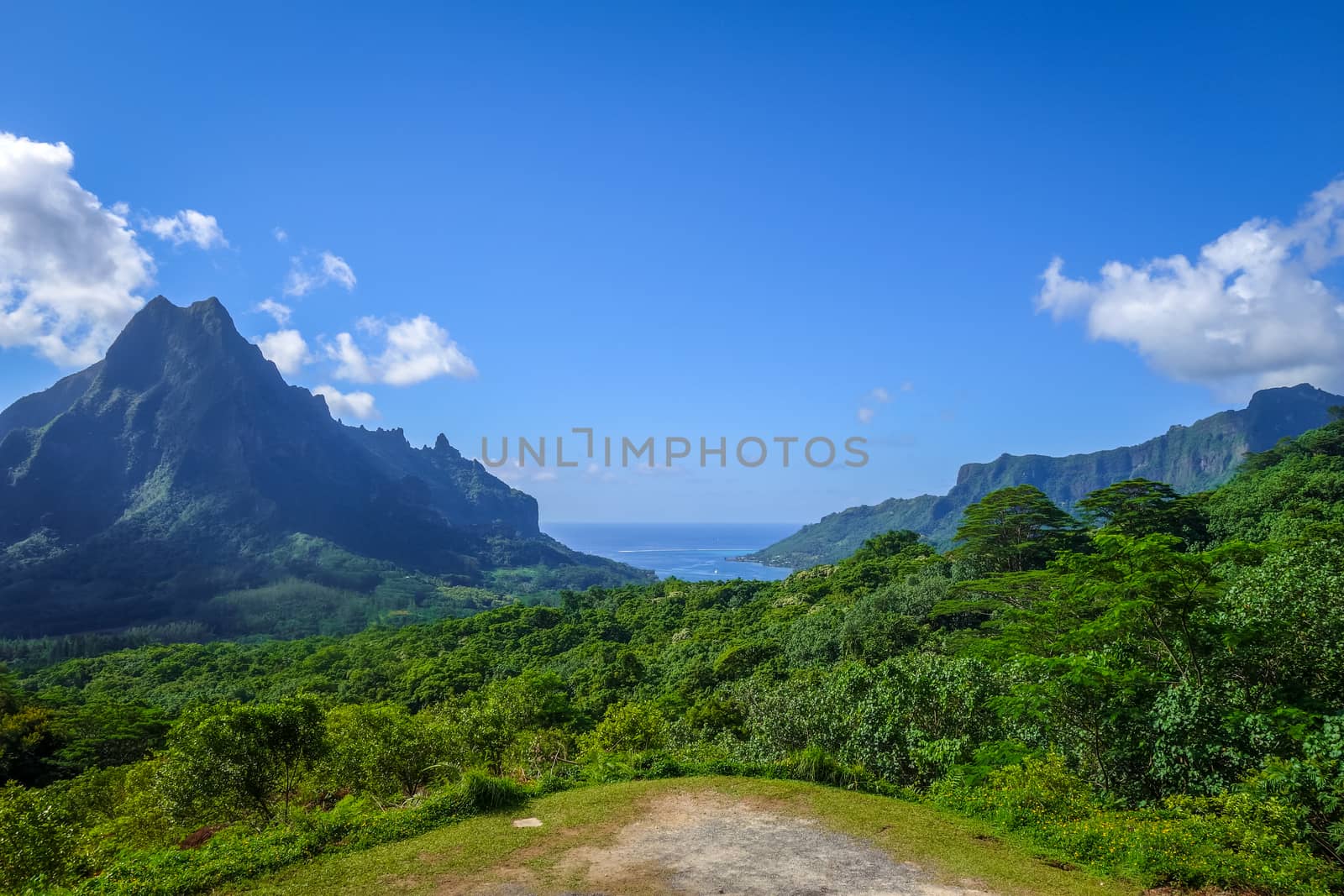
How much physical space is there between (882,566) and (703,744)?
140 feet

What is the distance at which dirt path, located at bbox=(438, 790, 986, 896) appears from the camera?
808cm

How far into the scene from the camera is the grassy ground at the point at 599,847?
8258 millimetres

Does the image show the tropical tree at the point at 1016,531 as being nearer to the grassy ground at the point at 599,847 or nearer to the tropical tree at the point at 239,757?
the grassy ground at the point at 599,847

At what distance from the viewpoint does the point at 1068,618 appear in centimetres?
1966

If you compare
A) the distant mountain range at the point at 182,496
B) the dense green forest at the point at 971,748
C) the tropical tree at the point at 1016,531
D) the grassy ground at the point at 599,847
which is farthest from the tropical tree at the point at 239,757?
the distant mountain range at the point at 182,496

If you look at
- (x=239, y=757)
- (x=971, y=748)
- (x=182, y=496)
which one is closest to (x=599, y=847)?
(x=971, y=748)

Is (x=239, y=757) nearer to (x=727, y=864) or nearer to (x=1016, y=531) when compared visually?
(x=727, y=864)

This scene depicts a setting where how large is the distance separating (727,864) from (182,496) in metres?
179

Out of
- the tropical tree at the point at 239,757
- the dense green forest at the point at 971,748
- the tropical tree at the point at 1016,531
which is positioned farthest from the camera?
Answer: the tropical tree at the point at 1016,531

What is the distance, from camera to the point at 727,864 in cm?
881

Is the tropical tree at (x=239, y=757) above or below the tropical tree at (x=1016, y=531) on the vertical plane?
below

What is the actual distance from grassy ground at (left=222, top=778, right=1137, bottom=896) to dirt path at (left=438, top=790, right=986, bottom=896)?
0.45 feet

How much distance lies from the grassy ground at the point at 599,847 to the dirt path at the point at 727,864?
0.14 meters

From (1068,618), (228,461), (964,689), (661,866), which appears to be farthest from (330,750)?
(228,461)
